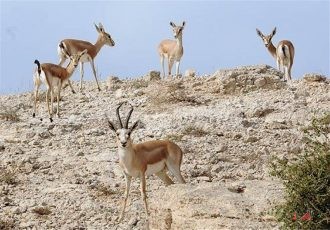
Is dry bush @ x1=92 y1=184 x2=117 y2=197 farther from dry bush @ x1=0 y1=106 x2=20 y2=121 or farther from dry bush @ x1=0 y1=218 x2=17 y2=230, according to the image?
dry bush @ x1=0 y1=106 x2=20 y2=121

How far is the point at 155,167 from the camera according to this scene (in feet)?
40.1

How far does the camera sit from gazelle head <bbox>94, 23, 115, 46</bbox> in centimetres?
2469

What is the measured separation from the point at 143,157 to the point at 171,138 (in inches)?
169

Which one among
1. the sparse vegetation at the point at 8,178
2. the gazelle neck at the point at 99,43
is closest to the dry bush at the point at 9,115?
the sparse vegetation at the point at 8,178

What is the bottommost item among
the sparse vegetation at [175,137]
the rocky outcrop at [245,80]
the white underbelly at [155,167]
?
the white underbelly at [155,167]

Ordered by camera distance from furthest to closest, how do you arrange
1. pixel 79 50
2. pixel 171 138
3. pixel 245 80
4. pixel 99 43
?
pixel 99 43 < pixel 79 50 < pixel 245 80 < pixel 171 138

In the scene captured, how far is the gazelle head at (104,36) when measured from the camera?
2469cm

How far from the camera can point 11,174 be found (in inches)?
545

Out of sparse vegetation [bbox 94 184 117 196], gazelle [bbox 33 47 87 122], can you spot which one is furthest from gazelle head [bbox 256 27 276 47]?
sparse vegetation [bbox 94 184 117 196]

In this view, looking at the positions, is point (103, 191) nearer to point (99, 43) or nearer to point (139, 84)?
point (139, 84)

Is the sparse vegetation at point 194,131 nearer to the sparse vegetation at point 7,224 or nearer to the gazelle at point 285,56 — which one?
the sparse vegetation at point 7,224

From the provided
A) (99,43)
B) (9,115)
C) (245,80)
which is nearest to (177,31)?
(99,43)

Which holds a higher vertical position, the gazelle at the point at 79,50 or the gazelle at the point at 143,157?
the gazelle at the point at 79,50

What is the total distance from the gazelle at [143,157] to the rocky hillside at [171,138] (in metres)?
0.56
